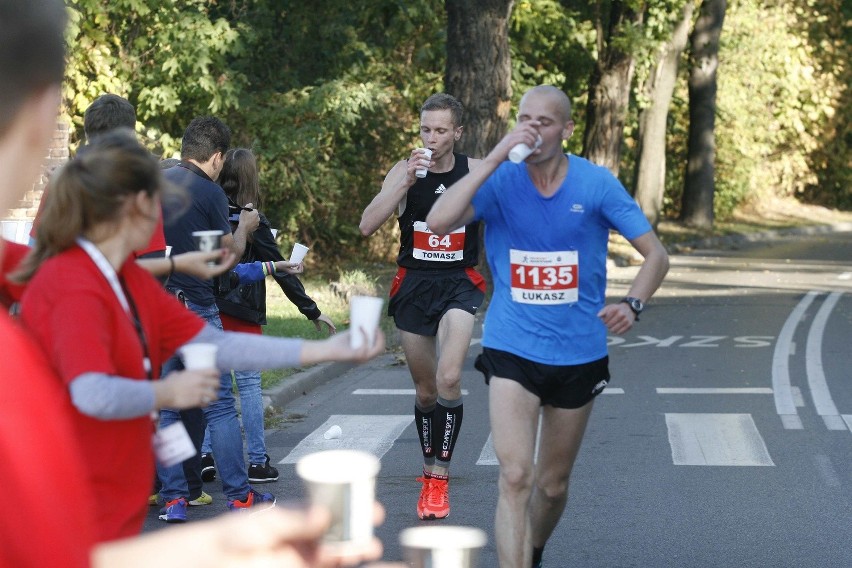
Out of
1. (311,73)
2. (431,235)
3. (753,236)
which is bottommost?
(753,236)

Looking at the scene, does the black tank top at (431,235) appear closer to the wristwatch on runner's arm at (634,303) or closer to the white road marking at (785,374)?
the wristwatch on runner's arm at (634,303)

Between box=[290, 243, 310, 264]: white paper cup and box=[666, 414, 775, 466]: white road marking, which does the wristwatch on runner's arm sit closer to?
box=[290, 243, 310, 264]: white paper cup

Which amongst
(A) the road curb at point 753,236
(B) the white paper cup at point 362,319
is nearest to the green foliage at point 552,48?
(A) the road curb at point 753,236

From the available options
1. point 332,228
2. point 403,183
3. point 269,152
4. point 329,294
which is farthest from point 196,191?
point 332,228

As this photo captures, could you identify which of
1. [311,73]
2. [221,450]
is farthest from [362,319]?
[311,73]

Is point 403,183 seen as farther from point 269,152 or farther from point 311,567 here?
point 269,152

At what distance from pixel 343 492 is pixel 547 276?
12.2 ft

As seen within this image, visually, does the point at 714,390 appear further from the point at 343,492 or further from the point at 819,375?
the point at 343,492

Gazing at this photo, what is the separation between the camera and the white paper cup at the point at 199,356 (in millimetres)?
2898

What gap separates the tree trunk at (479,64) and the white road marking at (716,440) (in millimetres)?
8893

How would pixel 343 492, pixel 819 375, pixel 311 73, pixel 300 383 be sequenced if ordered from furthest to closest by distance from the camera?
pixel 311 73 < pixel 819 375 < pixel 300 383 < pixel 343 492

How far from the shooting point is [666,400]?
11.5 metres

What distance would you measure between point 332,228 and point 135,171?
69.2ft

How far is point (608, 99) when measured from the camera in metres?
31.3
